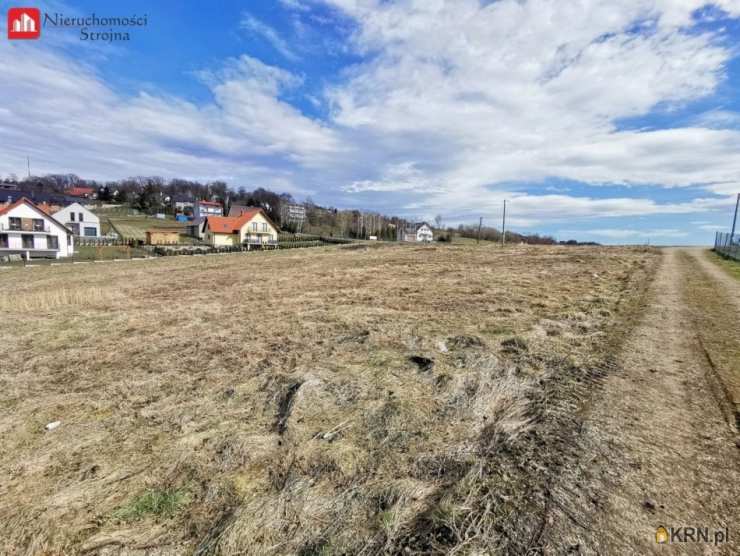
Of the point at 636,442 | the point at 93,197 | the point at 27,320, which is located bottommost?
the point at 27,320

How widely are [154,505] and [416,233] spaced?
94.2 meters

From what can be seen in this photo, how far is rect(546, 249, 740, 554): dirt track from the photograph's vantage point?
2.26 m

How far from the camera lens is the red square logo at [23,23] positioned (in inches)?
565

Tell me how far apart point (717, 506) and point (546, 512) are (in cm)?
130

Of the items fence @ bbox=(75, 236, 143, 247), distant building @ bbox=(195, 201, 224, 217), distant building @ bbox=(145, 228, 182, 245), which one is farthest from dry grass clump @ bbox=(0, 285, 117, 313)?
distant building @ bbox=(195, 201, 224, 217)

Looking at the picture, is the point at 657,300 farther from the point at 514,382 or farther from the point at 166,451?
the point at 166,451

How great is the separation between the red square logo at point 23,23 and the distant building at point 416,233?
80927 mm

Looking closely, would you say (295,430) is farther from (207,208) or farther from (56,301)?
(207,208)

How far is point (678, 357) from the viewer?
5.37 m

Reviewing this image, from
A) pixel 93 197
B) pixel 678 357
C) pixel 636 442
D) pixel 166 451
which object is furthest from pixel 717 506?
pixel 93 197

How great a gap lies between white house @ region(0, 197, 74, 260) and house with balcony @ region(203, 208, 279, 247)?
19061 mm

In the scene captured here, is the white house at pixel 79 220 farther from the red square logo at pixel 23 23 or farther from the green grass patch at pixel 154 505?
the green grass patch at pixel 154 505

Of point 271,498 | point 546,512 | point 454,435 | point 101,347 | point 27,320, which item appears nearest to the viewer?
point 546,512

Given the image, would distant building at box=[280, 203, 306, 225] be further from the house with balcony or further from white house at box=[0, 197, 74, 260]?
white house at box=[0, 197, 74, 260]
